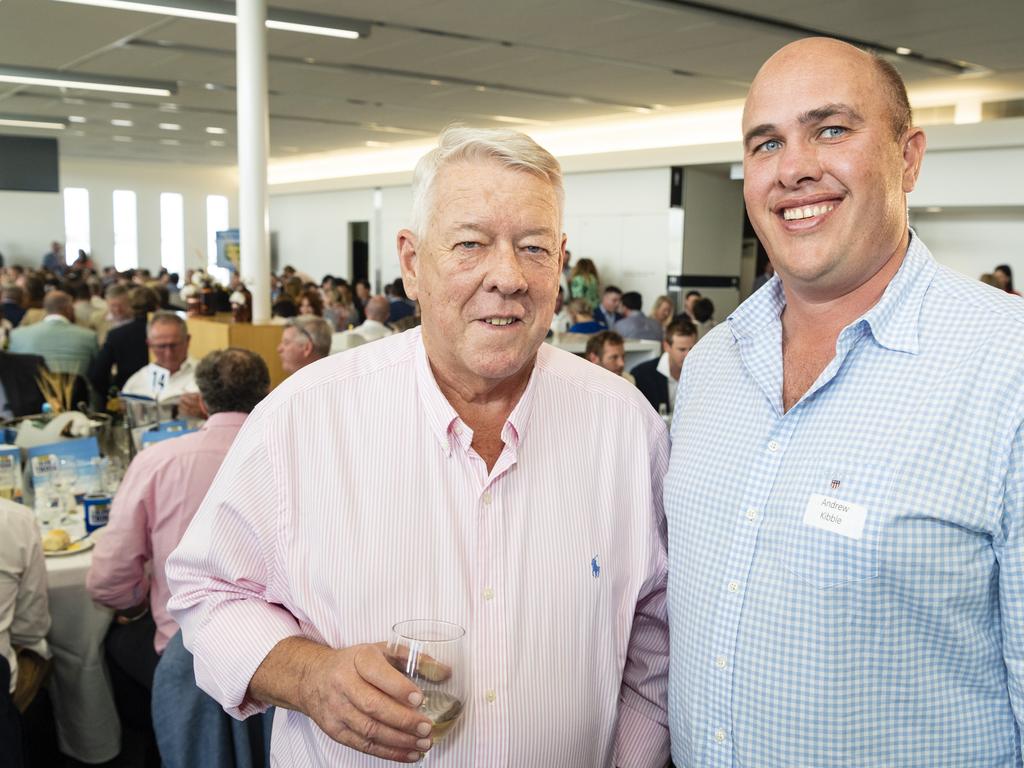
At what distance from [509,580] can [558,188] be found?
2.16ft

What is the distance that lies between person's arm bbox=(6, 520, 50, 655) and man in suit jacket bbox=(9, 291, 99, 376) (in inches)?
169

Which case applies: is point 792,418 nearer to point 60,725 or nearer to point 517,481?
point 517,481

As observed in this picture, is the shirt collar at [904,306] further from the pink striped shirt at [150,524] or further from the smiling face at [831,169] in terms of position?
the pink striped shirt at [150,524]

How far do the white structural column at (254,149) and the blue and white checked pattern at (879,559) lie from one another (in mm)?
5616

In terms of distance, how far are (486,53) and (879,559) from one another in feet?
26.4

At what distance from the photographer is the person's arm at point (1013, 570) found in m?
1.23

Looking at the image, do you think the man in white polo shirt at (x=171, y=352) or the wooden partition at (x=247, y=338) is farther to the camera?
the wooden partition at (x=247, y=338)

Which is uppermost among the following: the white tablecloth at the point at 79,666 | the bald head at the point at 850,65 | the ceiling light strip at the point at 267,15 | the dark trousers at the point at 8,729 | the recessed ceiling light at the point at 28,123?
the recessed ceiling light at the point at 28,123

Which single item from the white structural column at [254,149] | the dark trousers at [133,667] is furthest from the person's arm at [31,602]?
the white structural column at [254,149]

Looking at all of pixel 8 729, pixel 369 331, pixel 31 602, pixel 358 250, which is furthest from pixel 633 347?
pixel 358 250

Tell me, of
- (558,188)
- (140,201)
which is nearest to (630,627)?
(558,188)

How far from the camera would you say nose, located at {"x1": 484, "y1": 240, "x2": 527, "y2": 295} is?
1.45 m

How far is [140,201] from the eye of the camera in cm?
2391

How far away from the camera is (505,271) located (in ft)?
4.77
